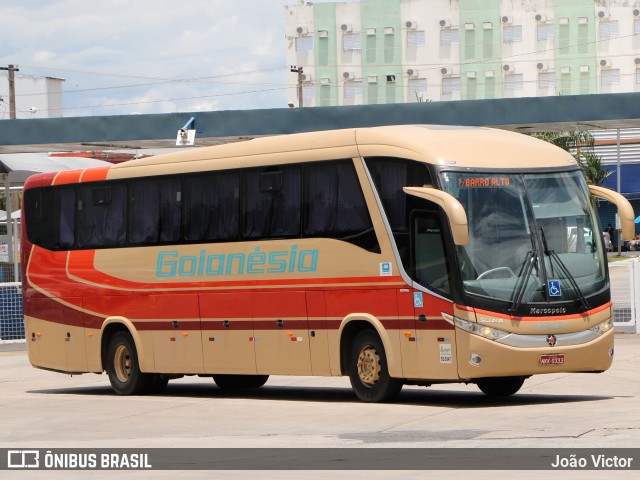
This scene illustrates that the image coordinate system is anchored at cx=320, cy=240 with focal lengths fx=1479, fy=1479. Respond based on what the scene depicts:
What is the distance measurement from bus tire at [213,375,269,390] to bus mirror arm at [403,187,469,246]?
6.06m

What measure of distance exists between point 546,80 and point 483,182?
329ft

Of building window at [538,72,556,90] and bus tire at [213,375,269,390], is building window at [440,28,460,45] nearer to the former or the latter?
building window at [538,72,556,90]

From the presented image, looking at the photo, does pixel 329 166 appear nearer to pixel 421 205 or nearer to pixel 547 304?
pixel 421 205

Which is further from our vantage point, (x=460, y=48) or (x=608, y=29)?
(x=460, y=48)

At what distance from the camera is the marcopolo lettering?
1869 cm

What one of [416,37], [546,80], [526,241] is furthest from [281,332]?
[416,37]

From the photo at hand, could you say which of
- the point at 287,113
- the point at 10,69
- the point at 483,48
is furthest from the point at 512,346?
the point at 483,48

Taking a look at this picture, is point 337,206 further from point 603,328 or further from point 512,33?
point 512,33

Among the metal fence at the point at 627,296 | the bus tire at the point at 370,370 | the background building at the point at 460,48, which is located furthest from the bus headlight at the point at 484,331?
the background building at the point at 460,48

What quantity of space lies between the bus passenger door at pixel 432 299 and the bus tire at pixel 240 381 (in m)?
5.37

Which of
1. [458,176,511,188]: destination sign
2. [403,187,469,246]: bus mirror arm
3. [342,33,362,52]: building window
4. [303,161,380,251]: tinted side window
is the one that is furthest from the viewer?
[342,33,362,52]: building window

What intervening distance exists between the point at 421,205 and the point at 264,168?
9.93ft

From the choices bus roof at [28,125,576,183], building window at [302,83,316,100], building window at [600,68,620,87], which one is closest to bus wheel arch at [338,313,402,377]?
bus roof at [28,125,576,183]

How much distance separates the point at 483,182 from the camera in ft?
56.1
